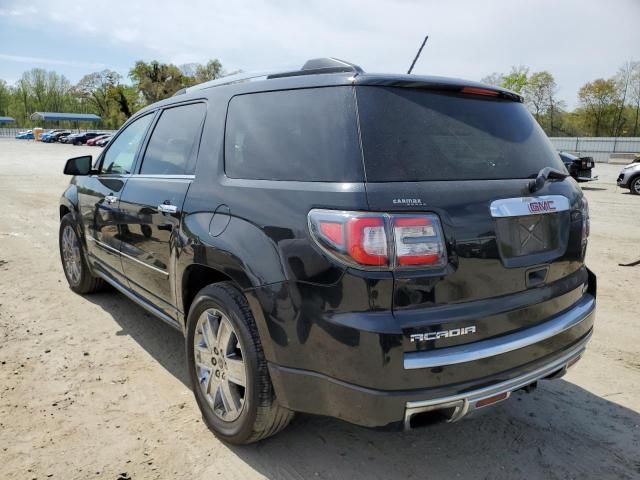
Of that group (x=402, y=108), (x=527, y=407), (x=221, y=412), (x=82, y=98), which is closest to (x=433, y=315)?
(x=402, y=108)

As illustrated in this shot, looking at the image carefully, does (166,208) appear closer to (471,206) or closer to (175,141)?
(175,141)

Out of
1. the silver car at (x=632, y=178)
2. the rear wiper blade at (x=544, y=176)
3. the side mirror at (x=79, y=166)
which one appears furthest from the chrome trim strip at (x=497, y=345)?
the silver car at (x=632, y=178)

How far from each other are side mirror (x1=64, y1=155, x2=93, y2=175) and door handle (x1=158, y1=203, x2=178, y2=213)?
1796mm

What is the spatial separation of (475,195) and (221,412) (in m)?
1.74

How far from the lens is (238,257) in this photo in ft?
7.99

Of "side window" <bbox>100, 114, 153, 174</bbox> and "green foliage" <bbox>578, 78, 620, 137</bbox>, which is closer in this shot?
"side window" <bbox>100, 114, 153, 174</bbox>

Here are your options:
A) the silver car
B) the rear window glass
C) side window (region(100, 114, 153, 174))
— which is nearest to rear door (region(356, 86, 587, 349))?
the rear window glass

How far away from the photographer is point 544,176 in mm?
2533

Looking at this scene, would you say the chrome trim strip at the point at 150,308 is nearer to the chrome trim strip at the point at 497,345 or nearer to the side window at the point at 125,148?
the side window at the point at 125,148

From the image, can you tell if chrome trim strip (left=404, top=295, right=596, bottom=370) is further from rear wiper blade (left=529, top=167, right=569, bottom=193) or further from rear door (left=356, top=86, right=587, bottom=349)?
rear wiper blade (left=529, top=167, right=569, bottom=193)

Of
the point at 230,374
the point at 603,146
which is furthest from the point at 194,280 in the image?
the point at 603,146

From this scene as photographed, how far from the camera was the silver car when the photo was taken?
15687mm

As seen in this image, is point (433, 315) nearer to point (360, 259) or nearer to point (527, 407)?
point (360, 259)

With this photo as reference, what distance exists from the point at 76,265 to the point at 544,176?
445cm
